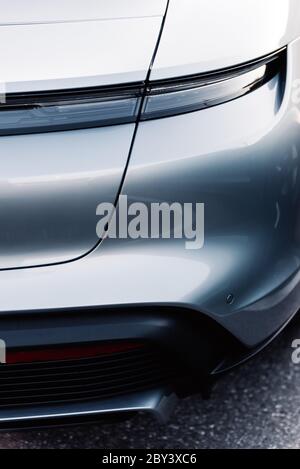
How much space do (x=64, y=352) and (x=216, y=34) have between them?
75cm

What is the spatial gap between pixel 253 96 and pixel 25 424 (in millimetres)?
891

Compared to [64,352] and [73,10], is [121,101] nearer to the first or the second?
[73,10]

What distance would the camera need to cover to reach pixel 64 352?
6.49 ft

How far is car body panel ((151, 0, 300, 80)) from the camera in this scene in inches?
75.7

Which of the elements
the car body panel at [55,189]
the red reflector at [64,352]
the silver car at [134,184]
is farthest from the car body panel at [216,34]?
the red reflector at [64,352]

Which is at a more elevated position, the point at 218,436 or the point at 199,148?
the point at 199,148

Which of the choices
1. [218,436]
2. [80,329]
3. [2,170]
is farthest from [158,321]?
[218,436]

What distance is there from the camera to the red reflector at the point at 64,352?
196 cm

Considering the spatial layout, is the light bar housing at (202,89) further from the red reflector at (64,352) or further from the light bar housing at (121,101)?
the red reflector at (64,352)

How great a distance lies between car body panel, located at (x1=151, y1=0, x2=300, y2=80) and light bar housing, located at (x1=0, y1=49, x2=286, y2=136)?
0.08 feet

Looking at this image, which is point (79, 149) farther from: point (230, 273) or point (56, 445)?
point (56, 445)

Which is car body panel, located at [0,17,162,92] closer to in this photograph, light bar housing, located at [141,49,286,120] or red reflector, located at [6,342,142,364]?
light bar housing, located at [141,49,286,120]

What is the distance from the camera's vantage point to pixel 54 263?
6.20ft

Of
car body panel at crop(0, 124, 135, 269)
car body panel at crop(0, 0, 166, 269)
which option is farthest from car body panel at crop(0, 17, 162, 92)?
car body panel at crop(0, 124, 135, 269)
